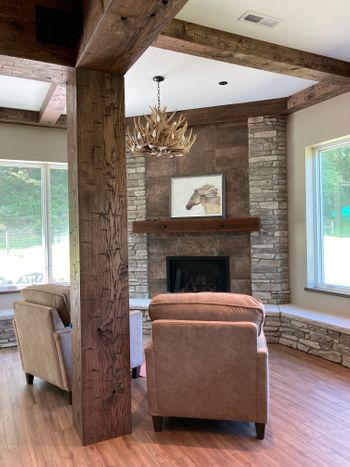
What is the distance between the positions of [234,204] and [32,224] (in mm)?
2956

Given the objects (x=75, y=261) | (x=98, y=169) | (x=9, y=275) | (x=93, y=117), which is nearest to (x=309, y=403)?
(x=75, y=261)

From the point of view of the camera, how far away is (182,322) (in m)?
2.49

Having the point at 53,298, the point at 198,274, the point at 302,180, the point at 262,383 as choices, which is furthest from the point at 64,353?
the point at 302,180

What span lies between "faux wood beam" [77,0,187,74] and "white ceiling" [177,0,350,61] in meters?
0.85

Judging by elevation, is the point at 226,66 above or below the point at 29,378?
above

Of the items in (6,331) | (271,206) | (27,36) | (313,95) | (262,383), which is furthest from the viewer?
(271,206)

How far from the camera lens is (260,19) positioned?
293cm

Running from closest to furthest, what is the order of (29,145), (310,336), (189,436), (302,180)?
(189,436)
(310,336)
(302,180)
(29,145)

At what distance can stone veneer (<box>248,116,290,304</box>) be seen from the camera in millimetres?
5145

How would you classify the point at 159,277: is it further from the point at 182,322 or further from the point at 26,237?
the point at 182,322

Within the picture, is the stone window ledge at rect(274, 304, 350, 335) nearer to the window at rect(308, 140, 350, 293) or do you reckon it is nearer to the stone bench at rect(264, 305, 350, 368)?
the stone bench at rect(264, 305, 350, 368)

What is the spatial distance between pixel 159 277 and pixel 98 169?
11.2 feet

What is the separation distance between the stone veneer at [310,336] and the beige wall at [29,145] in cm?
355

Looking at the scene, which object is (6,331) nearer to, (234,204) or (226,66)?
(234,204)
